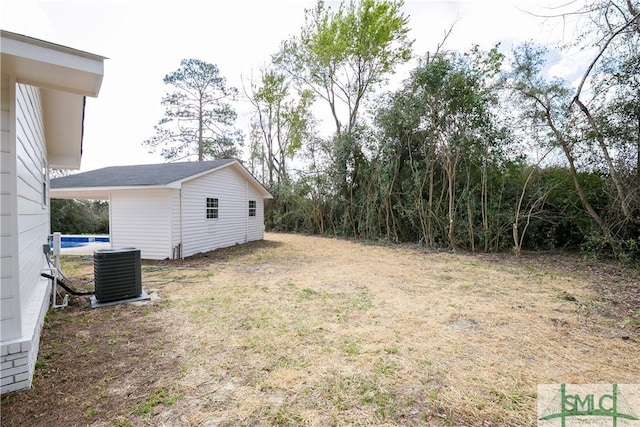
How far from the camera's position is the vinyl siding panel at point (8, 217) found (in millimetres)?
2033

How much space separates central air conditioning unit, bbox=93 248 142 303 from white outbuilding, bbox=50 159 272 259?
11.1 feet

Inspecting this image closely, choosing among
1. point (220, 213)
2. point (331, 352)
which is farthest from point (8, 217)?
point (220, 213)

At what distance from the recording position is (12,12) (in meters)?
2.07

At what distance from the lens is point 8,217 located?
2053mm

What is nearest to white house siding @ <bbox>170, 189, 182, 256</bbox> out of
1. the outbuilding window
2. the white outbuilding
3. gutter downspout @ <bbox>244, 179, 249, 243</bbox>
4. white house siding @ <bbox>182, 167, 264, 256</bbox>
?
the white outbuilding

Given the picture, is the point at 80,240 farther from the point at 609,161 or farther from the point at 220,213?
the point at 609,161

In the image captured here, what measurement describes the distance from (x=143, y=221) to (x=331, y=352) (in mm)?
7161

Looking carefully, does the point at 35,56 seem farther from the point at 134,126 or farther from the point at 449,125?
the point at 134,126

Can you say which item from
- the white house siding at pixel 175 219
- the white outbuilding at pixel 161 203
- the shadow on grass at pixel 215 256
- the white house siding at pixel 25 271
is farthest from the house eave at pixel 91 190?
the white house siding at pixel 25 271

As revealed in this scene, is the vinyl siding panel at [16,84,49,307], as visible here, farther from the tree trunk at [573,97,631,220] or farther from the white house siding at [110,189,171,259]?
the tree trunk at [573,97,631,220]

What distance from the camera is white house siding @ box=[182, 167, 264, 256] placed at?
8.25 m

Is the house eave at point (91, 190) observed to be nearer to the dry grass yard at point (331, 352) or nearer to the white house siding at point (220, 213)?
the white house siding at point (220, 213)

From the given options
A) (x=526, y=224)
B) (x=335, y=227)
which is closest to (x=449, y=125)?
(x=526, y=224)

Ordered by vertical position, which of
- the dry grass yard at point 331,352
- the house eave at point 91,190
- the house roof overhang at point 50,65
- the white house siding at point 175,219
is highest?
the house roof overhang at point 50,65
